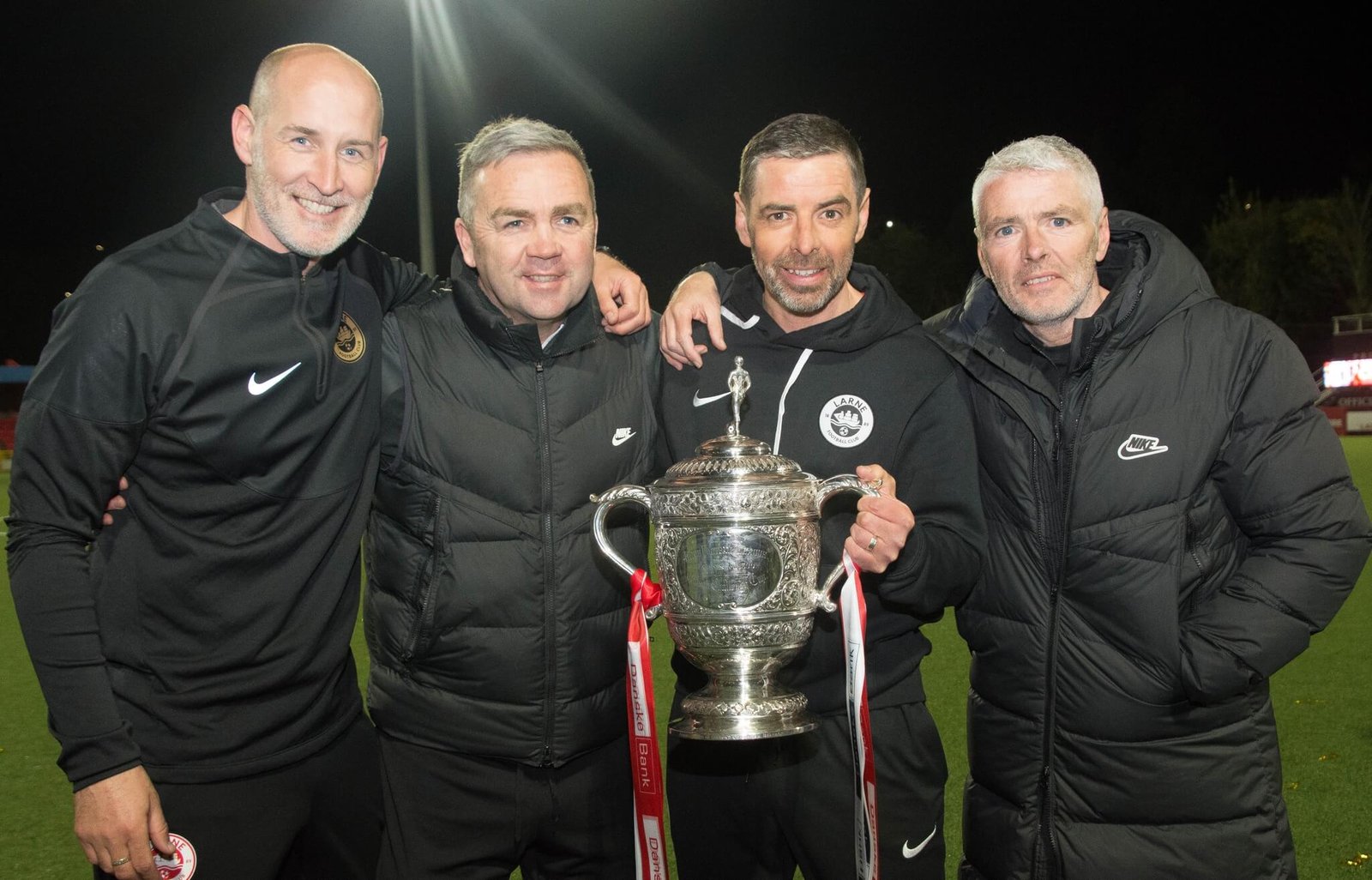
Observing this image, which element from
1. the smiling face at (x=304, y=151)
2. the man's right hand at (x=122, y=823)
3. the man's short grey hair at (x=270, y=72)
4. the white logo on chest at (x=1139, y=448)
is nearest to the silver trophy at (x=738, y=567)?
the white logo on chest at (x=1139, y=448)

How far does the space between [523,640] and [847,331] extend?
1.12 metres

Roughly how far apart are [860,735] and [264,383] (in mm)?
1519

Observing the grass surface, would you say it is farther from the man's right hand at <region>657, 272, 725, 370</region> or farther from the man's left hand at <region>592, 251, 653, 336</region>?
the man's left hand at <region>592, 251, 653, 336</region>

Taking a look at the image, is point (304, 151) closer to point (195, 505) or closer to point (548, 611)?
point (195, 505)

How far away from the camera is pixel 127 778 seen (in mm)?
2371

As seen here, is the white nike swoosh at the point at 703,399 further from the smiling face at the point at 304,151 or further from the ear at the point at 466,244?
the smiling face at the point at 304,151

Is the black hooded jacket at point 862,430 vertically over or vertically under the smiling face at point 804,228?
under

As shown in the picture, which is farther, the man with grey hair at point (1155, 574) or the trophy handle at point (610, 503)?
the man with grey hair at point (1155, 574)

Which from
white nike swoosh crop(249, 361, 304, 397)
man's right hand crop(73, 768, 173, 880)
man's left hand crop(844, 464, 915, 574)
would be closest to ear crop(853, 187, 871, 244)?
man's left hand crop(844, 464, 915, 574)

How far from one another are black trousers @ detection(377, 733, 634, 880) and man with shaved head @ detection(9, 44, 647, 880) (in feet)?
0.29

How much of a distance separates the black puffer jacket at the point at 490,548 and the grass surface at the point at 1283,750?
75 centimetres

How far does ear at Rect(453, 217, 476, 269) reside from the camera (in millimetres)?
2967

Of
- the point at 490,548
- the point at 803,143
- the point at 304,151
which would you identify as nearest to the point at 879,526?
the point at 490,548

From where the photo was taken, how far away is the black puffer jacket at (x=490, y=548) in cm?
278
